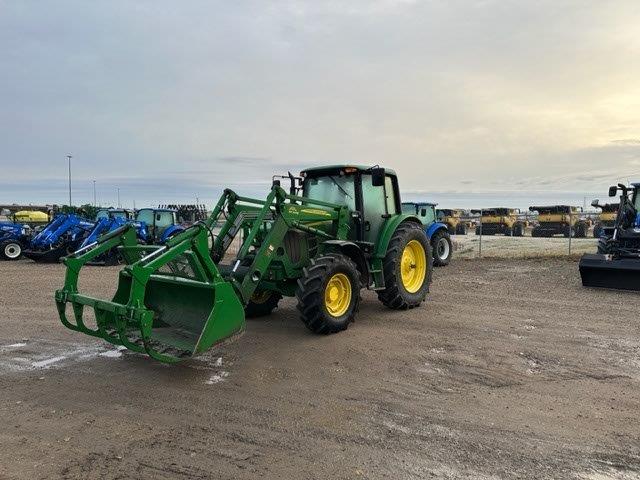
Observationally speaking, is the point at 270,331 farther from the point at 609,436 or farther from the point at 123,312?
the point at 609,436

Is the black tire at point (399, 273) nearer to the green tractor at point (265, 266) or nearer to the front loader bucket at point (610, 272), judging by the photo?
the green tractor at point (265, 266)

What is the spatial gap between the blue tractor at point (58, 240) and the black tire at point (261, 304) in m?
11.3

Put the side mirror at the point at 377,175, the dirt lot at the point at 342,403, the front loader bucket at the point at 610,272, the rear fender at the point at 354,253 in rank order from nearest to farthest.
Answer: the dirt lot at the point at 342,403 → the rear fender at the point at 354,253 → the side mirror at the point at 377,175 → the front loader bucket at the point at 610,272

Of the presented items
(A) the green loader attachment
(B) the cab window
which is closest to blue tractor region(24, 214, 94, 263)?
A: (A) the green loader attachment

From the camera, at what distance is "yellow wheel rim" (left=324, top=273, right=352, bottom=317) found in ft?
22.4

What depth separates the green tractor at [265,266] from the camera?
16.8ft

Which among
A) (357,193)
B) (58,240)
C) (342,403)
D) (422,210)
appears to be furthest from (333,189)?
(58,240)

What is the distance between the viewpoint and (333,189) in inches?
325

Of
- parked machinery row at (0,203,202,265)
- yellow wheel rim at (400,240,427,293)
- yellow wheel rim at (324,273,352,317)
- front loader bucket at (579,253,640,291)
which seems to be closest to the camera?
yellow wheel rim at (324,273,352,317)

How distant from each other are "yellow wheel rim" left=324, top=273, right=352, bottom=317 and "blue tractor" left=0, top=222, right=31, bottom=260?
15930mm

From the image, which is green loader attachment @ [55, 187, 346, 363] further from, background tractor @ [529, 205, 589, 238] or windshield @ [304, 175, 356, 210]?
background tractor @ [529, 205, 589, 238]

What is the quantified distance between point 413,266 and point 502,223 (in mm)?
28691

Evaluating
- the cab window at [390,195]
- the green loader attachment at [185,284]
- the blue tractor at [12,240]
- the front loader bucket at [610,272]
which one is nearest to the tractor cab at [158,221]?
the blue tractor at [12,240]

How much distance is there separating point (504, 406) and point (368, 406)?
1210 mm
